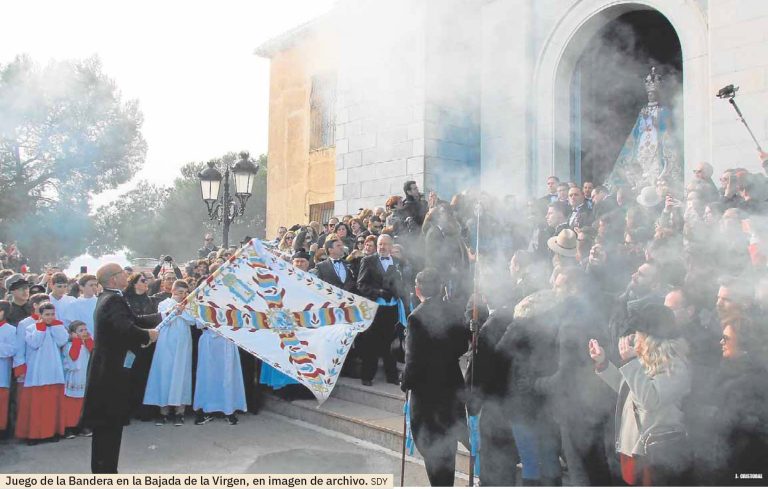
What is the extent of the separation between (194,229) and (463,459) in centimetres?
2896

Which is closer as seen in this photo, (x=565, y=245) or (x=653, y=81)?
(x=565, y=245)

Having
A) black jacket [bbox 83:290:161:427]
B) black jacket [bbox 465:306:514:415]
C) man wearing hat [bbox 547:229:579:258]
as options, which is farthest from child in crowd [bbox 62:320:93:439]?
man wearing hat [bbox 547:229:579:258]

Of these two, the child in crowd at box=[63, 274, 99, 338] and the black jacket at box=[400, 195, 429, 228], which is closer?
the child in crowd at box=[63, 274, 99, 338]

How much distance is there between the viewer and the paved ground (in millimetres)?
4320

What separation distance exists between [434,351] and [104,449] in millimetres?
2013

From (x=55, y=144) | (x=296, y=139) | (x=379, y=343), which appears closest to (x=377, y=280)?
(x=379, y=343)

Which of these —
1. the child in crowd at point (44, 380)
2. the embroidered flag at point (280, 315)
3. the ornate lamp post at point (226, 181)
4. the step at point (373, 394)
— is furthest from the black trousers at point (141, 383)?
the ornate lamp post at point (226, 181)

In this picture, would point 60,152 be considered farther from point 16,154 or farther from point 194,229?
point 194,229

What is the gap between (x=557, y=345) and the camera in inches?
118

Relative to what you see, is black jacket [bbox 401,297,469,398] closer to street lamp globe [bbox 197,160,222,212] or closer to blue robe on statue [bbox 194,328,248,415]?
blue robe on statue [bbox 194,328,248,415]

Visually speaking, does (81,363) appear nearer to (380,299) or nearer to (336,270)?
(336,270)

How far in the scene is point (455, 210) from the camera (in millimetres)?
6418

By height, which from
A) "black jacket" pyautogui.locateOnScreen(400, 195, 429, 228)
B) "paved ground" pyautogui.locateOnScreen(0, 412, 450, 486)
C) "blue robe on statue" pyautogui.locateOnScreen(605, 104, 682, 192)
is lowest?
"paved ground" pyautogui.locateOnScreen(0, 412, 450, 486)

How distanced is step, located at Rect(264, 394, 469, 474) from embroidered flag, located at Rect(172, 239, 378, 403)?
→ 0.23 m
